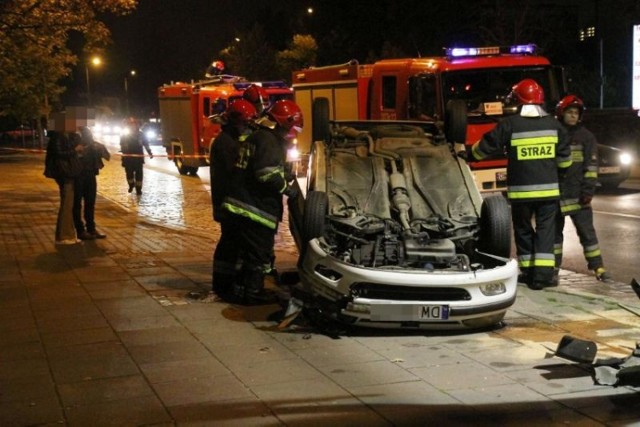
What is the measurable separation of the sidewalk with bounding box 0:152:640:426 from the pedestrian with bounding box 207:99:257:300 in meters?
0.35

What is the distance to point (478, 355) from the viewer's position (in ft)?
18.2

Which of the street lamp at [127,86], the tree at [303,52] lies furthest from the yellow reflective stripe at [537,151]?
the street lamp at [127,86]

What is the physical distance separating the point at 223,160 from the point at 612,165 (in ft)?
38.2

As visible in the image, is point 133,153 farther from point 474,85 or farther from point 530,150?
point 530,150

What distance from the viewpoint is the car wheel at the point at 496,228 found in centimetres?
648

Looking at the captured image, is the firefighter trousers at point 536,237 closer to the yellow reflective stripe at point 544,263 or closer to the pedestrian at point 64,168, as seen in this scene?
the yellow reflective stripe at point 544,263

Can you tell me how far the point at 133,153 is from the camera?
60.6ft

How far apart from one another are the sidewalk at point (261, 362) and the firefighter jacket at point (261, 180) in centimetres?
88

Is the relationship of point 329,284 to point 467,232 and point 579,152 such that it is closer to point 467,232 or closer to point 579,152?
point 467,232

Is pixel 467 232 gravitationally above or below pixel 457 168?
below

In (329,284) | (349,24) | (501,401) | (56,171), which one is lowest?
(501,401)

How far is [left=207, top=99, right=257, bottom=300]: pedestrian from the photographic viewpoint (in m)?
7.37

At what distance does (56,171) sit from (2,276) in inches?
92.2

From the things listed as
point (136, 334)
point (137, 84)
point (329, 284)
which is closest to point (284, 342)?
point (329, 284)
